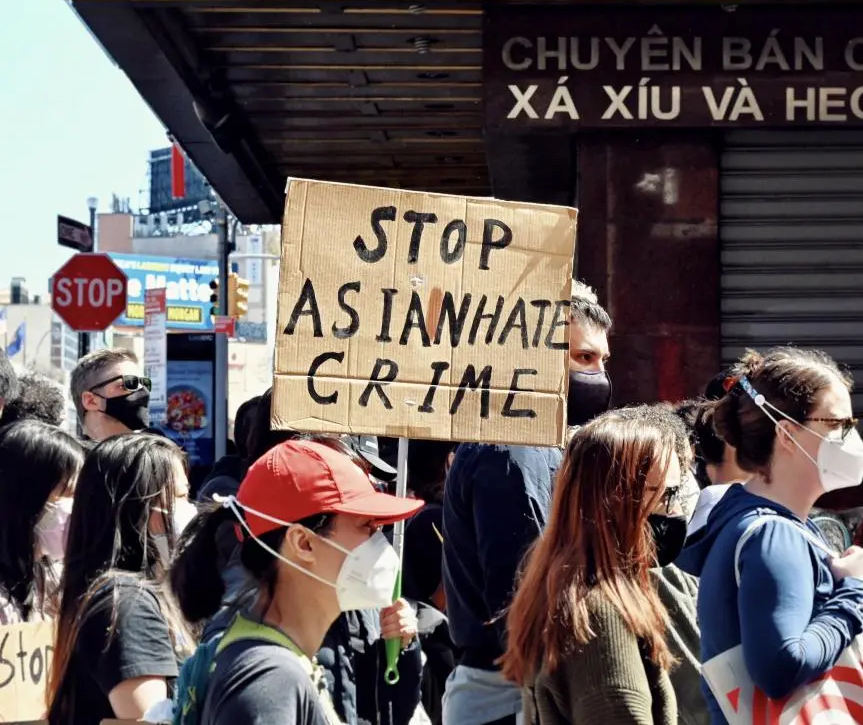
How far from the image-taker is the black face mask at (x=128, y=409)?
717 centimetres

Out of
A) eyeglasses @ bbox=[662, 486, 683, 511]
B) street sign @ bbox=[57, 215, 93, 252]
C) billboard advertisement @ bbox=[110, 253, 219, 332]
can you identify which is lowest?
eyeglasses @ bbox=[662, 486, 683, 511]

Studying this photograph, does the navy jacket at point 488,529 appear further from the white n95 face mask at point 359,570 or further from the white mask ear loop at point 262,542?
the white mask ear loop at point 262,542

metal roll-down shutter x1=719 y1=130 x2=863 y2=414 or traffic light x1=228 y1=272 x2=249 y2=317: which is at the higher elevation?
traffic light x1=228 y1=272 x2=249 y2=317

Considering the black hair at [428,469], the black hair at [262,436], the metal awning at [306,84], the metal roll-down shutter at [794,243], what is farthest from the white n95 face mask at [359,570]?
the metal roll-down shutter at [794,243]

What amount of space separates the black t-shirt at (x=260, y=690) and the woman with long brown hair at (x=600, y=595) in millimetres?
869

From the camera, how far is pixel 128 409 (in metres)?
7.17

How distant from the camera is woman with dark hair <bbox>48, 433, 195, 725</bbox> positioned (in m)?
4.00

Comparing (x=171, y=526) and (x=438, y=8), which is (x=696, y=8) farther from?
(x=171, y=526)

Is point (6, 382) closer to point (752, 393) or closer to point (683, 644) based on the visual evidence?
point (683, 644)

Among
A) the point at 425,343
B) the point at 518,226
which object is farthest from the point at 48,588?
the point at 518,226

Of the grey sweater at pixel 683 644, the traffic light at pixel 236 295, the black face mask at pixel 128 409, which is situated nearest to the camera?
the grey sweater at pixel 683 644

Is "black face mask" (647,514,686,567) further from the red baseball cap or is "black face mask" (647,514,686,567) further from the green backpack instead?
the green backpack

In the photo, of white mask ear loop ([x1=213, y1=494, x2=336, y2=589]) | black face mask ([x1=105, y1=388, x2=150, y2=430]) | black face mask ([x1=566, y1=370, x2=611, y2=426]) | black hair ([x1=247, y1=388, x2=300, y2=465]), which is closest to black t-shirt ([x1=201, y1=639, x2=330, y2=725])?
white mask ear loop ([x1=213, y1=494, x2=336, y2=589])

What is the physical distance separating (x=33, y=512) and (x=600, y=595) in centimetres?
255
